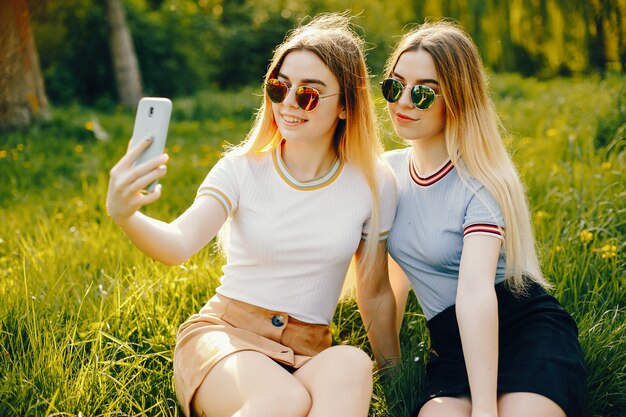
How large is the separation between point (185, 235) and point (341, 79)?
0.85m

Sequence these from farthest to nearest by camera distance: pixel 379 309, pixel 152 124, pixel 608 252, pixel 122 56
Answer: pixel 122 56 < pixel 608 252 < pixel 379 309 < pixel 152 124

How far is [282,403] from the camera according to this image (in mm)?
1953

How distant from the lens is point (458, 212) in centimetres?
230

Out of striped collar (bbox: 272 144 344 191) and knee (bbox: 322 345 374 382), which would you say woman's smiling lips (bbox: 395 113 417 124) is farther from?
knee (bbox: 322 345 374 382)

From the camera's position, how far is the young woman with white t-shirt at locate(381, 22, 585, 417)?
Result: 6.93ft

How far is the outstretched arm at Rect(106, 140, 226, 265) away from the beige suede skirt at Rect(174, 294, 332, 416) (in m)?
0.33

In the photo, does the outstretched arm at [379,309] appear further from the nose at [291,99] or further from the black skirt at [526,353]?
the nose at [291,99]

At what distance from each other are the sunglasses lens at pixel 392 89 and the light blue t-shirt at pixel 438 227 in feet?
1.02

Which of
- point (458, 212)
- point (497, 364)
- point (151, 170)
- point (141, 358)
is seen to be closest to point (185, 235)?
point (151, 170)

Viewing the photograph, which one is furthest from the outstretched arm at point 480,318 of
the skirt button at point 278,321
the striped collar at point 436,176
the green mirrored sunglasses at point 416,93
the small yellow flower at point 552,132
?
the small yellow flower at point 552,132

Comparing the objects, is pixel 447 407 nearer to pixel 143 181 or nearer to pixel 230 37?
pixel 143 181

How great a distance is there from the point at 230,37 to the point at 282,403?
1187 centimetres

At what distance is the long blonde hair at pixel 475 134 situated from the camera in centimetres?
228

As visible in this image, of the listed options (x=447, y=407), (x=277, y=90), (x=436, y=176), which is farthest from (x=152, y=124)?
(x=447, y=407)
